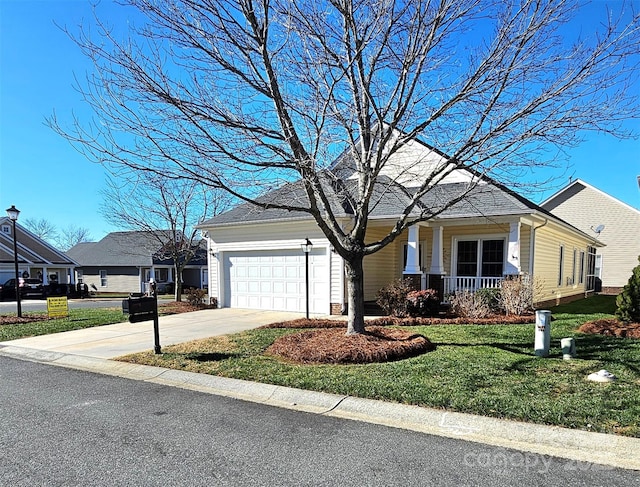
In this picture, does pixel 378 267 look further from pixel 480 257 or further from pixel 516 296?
pixel 516 296

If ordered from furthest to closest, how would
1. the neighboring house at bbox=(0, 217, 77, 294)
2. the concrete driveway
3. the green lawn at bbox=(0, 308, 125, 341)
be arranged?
1. the neighboring house at bbox=(0, 217, 77, 294)
2. the green lawn at bbox=(0, 308, 125, 341)
3. the concrete driveway

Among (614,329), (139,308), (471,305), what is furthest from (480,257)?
(139,308)

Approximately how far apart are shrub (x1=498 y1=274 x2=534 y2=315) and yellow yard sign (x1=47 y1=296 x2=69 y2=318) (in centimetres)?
1338

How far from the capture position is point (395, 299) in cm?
1157

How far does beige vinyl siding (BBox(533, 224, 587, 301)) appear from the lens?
532 inches

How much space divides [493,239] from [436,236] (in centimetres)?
218

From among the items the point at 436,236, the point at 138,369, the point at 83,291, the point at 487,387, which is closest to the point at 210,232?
the point at 436,236

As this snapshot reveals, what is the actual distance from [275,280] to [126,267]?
1074 inches

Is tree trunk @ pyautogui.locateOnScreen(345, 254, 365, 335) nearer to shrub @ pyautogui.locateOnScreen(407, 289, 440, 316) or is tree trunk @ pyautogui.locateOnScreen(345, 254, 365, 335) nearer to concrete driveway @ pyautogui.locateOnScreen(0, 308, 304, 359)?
concrete driveway @ pyautogui.locateOnScreen(0, 308, 304, 359)

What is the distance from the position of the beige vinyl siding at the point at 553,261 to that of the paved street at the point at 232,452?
1031 centimetres

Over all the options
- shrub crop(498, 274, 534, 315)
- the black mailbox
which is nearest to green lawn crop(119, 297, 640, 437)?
the black mailbox

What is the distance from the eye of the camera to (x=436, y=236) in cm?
1273

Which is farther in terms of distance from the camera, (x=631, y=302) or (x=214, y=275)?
(x=214, y=275)

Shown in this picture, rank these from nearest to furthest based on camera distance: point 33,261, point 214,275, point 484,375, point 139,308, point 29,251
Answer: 1. point 484,375
2. point 139,308
3. point 214,275
4. point 33,261
5. point 29,251
